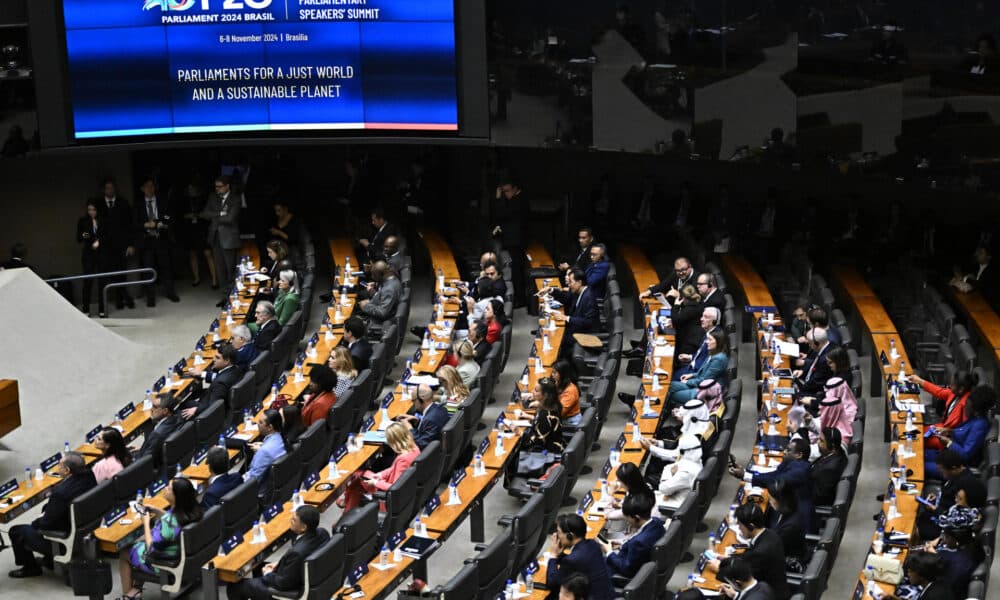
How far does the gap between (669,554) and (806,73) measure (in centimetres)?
682

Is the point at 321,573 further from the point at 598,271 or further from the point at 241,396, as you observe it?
the point at 598,271

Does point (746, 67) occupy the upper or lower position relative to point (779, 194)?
upper

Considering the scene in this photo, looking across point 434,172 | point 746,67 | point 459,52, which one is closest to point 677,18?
point 746,67

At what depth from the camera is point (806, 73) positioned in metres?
14.9

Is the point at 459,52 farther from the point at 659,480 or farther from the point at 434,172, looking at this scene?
the point at 659,480

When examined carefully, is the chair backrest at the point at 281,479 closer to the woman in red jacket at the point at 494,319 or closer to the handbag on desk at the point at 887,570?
the woman in red jacket at the point at 494,319

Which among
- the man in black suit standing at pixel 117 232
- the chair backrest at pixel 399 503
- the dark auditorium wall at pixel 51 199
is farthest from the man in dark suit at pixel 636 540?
the dark auditorium wall at pixel 51 199

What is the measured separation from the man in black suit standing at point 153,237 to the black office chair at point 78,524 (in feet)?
23.5

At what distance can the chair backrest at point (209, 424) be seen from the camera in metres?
12.5

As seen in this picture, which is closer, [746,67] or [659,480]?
[659,480]

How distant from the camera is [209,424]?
12.7 m

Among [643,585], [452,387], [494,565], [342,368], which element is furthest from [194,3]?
[643,585]

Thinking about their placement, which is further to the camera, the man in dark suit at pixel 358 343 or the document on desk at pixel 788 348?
the man in dark suit at pixel 358 343

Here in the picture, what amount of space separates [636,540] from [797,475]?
52.2 inches
